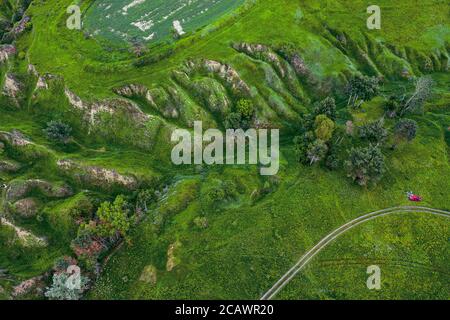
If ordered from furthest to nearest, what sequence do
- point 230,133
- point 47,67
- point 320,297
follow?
point 47,67, point 230,133, point 320,297

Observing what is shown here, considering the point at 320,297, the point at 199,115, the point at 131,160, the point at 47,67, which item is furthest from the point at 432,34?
the point at 47,67

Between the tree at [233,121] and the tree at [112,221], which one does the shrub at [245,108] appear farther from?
the tree at [112,221]

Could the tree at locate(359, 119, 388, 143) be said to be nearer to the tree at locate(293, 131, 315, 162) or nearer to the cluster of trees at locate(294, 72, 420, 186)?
the cluster of trees at locate(294, 72, 420, 186)

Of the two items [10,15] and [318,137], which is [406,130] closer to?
[318,137]

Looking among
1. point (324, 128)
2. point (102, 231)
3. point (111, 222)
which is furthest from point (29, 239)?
point (324, 128)

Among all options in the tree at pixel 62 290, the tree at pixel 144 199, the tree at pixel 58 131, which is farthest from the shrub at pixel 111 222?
the tree at pixel 58 131

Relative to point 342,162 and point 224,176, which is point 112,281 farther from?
point 342,162
